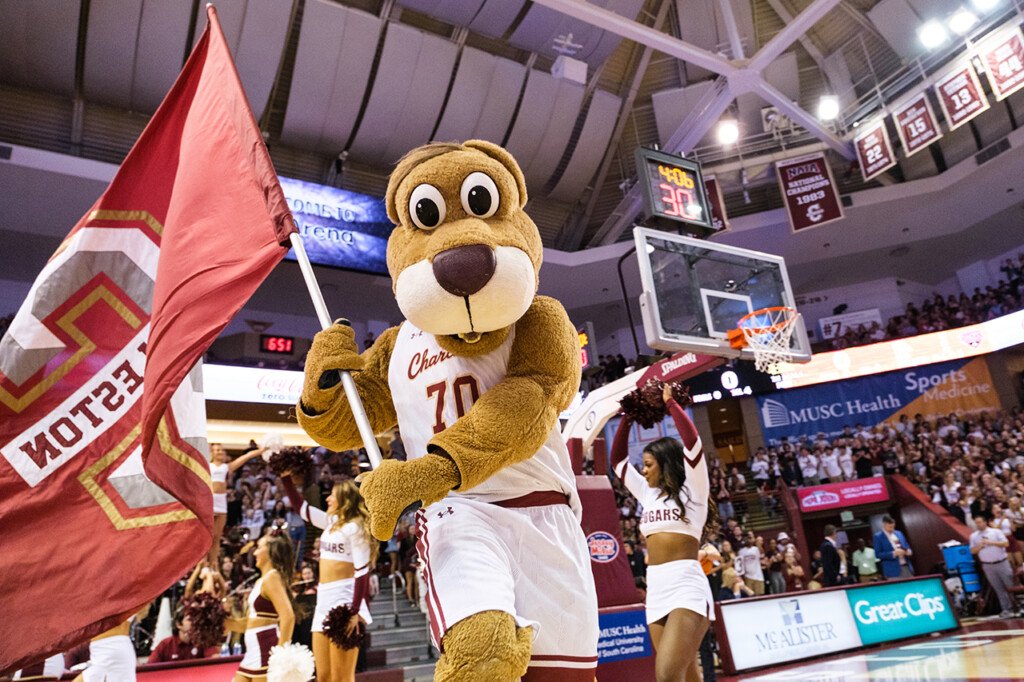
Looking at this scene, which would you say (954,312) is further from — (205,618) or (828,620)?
(205,618)

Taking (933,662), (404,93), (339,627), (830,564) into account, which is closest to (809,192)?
(830,564)

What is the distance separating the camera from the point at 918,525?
1541 cm

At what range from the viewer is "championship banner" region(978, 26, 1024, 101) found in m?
13.4

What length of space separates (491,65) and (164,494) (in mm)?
16227

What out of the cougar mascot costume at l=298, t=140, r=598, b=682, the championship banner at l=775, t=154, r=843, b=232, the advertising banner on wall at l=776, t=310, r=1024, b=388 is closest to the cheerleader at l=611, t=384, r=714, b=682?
the cougar mascot costume at l=298, t=140, r=598, b=682

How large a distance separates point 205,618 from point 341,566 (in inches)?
39.6

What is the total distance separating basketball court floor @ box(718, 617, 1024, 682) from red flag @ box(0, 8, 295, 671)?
487 centimetres

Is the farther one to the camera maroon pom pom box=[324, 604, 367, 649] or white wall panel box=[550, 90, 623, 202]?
white wall panel box=[550, 90, 623, 202]

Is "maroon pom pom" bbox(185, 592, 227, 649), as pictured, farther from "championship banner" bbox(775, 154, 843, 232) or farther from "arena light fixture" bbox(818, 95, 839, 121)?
"arena light fixture" bbox(818, 95, 839, 121)

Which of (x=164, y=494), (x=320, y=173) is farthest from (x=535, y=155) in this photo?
(x=164, y=494)

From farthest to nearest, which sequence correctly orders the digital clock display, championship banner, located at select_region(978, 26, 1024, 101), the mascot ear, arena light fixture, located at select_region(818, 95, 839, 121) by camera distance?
1. the digital clock display
2. arena light fixture, located at select_region(818, 95, 839, 121)
3. championship banner, located at select_region(978, 26, 1024, 101)
4. the mascot ear

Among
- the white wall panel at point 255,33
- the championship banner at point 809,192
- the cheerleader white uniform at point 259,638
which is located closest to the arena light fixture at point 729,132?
the championship banner at point 809,192

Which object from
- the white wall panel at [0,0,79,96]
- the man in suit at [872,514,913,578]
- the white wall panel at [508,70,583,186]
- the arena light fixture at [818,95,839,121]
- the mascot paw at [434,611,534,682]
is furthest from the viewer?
the white wall panel at [508,70,583,186]

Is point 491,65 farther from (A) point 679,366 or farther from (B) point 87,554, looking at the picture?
(B) point 87,554
